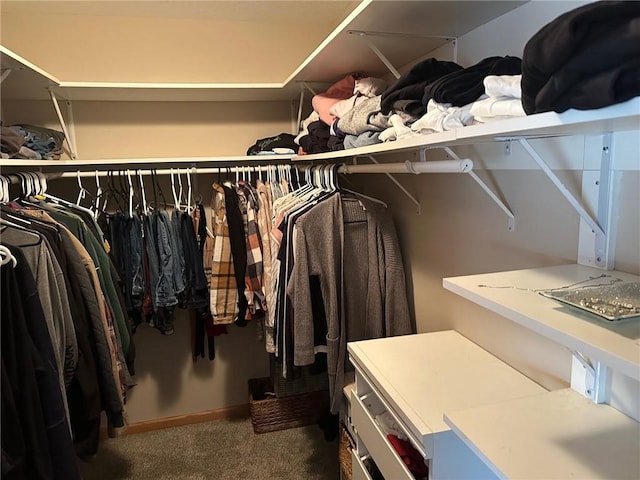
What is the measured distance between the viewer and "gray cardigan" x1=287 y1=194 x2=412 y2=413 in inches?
73.7

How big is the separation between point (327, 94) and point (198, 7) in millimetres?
828

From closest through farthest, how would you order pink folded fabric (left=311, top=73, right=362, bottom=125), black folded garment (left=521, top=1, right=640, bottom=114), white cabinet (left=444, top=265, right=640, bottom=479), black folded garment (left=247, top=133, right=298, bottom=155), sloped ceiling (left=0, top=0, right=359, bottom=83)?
black folded garment (left=521, top=1, right=640, bottom=114) → white cabinet (left=444, top=265, right=640, bottom=479) → pink folded fabric (left=311, top=73, right=362, bottom=125) → sloped ceiling (left=0, top=0, right=359, bottom=83) → black folded garment (left=247, top=133, right=298, bottom=155)

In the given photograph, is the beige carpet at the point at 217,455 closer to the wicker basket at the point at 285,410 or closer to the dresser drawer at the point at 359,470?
the wicker basket at the point at 285,410

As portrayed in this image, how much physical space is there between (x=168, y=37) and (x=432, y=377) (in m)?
2.15

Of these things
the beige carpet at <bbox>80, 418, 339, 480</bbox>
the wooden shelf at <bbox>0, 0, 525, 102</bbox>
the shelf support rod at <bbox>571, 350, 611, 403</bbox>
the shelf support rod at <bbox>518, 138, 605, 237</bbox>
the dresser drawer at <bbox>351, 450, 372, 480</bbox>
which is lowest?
the beige carpet at <bbox>80, 418, 339, 480</bbox>

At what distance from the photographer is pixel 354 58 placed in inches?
72.3

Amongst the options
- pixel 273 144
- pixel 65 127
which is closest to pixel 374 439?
pixel 273 144

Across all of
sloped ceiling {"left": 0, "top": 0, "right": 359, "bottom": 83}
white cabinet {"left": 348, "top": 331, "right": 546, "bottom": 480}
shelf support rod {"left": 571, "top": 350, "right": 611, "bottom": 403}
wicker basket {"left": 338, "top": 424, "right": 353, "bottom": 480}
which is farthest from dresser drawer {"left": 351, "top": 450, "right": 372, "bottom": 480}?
sloped ceiling {"left": 0, "top": 0, "right": 359, "bottom": 83}

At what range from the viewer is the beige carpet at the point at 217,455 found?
233 centimetres

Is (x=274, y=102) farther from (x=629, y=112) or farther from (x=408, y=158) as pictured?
(x=629, y=112)

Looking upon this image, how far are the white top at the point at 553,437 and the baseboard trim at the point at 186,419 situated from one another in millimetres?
2100

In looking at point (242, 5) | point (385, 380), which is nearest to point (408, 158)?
point (385, 380)

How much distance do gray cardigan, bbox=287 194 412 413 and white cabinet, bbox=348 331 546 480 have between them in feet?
0.92

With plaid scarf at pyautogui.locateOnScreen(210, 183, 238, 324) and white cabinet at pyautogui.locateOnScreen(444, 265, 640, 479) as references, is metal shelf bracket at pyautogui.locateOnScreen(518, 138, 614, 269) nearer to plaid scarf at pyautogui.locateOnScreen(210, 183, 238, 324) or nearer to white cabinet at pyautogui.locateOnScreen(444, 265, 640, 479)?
white cabinet at pyautogui.locateOnScreen(444, 265, 640, 479)
